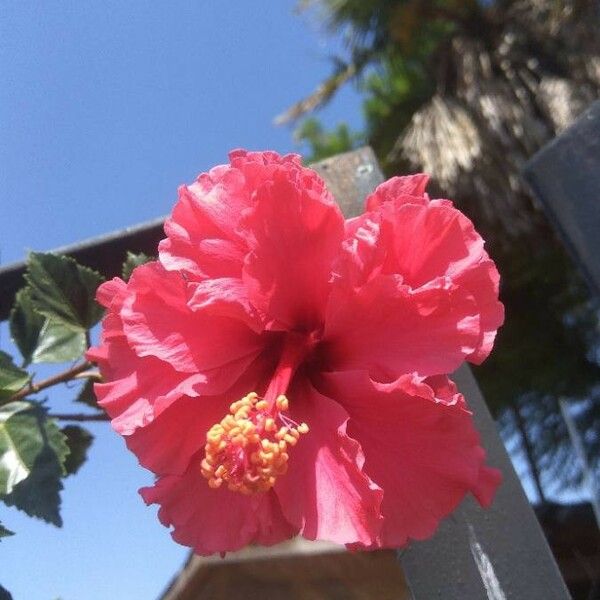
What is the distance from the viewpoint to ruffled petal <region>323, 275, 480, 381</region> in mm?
414

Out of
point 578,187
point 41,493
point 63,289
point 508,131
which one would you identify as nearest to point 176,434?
point 41,493

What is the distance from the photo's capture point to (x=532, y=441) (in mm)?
4012

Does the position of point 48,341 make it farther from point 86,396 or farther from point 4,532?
point 4,532

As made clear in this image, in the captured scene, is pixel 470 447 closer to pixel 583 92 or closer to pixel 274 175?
pixel 274 175

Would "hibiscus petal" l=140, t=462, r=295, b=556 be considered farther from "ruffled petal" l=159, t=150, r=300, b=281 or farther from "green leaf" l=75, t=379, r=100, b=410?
"green leaf" l=75, t=379, r=100, b=410

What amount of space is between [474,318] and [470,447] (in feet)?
0.24

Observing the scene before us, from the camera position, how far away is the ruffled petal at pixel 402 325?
414 millimetres

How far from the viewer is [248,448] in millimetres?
383

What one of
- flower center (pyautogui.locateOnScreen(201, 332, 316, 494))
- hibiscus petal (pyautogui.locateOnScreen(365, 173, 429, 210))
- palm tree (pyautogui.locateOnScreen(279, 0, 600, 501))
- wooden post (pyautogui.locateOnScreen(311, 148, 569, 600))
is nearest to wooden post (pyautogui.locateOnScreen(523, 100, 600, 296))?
wooden post (pyautogui.locateOnScreen(311, 148, 569, 600))

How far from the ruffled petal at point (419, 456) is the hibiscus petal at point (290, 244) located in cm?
6

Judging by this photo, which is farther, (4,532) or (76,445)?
(76,445)

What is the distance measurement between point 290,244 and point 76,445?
0.34m

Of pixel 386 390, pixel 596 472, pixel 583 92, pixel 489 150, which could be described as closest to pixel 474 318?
pixel 386 390

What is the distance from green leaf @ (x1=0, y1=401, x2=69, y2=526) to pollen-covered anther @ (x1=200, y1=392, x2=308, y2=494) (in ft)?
0.62
